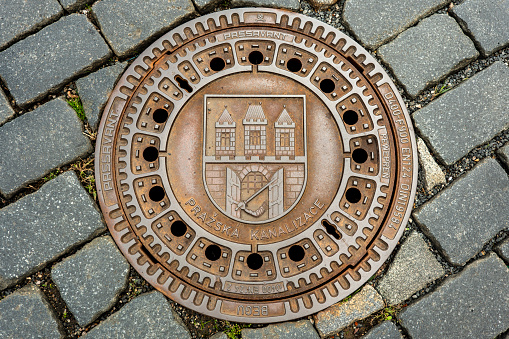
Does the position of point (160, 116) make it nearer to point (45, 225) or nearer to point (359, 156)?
point (45, 225)

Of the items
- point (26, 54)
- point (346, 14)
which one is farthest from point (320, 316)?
point (26, 54)

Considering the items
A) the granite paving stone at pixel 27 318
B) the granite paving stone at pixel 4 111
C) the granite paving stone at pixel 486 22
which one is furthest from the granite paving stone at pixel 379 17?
the granite paving stone at pixel 27 318

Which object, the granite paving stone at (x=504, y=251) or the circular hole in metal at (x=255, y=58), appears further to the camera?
the circular hole in metal at (x=255, y=58)

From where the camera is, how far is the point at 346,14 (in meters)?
2.23

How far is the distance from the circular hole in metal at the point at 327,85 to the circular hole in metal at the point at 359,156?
→ 416 mm

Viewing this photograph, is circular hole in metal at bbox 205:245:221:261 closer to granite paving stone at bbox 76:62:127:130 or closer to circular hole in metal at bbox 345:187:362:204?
circular hole in metal at bbox 345:187:362:204

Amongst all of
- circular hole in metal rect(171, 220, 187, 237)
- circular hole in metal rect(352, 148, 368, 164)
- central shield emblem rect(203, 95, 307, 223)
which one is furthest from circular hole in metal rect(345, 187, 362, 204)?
circular hole in metal rect(171, 220, 187, 237)

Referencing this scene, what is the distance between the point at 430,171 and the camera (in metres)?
2.11

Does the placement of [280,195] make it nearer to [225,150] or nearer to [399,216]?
[225,150]

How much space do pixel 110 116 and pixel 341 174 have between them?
1407mm

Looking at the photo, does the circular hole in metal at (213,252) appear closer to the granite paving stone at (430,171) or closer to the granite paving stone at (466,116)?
the granite paving stone at (430,171)

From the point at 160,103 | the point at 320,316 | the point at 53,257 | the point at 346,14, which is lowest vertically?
the point at 53,257

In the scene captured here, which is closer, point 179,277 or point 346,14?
point 179,277

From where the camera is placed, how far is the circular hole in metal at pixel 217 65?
2.21 metres
